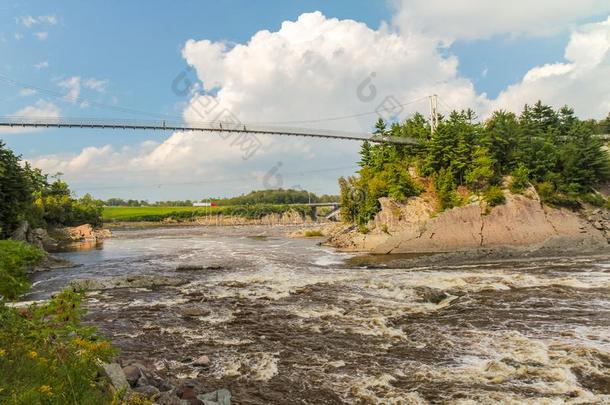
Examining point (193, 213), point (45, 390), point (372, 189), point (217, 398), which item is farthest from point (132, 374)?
point (193, 213)

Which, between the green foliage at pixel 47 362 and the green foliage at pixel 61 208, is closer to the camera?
the green foliage at pixel 47 362

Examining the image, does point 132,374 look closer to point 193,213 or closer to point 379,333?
point 379,333

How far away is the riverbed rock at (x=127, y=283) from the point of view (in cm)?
2583

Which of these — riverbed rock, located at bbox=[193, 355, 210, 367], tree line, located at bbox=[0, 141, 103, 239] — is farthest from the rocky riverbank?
riverbed rock, located at bbox=[193, 355, 210, 367]

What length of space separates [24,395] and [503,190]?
5364 cm

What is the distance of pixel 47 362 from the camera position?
5711mm

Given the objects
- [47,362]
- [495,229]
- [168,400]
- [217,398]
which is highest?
[47,362]

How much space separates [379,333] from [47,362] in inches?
477

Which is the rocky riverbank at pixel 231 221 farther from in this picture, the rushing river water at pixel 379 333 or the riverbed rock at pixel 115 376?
the riverbed rock at pixel 115 376

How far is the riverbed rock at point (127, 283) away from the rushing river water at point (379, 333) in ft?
4.51

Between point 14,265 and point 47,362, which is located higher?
point 14,265

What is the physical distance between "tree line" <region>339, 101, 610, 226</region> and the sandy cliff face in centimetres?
202

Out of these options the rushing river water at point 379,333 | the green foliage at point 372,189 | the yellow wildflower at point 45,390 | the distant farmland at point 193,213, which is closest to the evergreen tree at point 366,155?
the green foliage at point 372,189

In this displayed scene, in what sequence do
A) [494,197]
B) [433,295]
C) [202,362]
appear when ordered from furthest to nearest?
[494,197]
[433,295]
[202,362]
